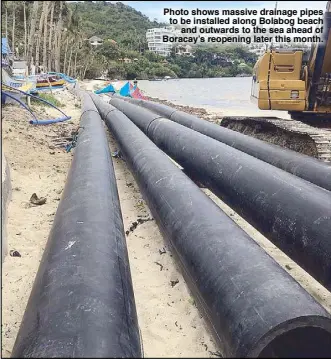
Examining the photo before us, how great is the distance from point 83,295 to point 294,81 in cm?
770

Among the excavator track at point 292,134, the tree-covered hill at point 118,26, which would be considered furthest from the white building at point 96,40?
the excavator track at point 292,134

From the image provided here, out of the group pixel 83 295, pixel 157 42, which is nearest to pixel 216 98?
pixel 83 295

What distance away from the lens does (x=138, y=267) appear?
3.92m

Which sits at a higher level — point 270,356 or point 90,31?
point 90,31

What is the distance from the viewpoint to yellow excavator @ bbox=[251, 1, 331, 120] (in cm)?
828

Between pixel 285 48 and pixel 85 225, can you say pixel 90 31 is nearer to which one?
pixel 285 48

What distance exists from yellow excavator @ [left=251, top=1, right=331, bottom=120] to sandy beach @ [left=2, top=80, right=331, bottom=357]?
357cm

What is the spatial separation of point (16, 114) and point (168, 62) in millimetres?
95553

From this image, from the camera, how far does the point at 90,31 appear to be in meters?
86.1

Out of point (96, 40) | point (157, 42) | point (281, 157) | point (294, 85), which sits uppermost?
point (157, 42)

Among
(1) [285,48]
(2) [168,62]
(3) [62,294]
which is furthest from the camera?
(2) [168,62]

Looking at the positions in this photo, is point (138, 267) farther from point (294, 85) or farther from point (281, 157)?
point (294, 85)

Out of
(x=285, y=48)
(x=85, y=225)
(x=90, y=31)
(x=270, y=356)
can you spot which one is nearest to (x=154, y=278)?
(x=85, y=225)

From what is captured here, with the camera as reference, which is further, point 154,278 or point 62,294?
point 154,278
